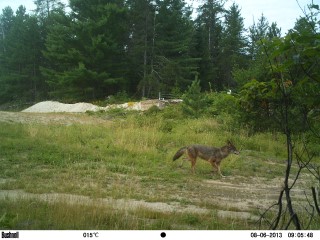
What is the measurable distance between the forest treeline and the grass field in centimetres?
1714

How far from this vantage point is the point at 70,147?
1028 cm

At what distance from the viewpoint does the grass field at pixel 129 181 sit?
434 cm

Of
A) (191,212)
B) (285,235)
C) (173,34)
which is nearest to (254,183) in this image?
(191,212)

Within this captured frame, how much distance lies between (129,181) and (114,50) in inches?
1034

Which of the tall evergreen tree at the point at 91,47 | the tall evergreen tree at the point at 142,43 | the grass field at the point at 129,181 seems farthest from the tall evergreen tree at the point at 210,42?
the grass field at the point at 129,181

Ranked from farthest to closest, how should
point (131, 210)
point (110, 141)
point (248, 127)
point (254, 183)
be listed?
point (248, 127)
point (110, 141)
point (254, 183)
point (131, 210)

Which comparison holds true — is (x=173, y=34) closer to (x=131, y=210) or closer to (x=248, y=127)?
(x=248, y=127)

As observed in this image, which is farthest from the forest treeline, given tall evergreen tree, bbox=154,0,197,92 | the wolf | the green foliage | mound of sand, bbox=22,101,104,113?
the wolf

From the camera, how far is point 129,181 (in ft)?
24.4

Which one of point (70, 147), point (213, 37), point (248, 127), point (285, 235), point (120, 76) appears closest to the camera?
point (285, 235)

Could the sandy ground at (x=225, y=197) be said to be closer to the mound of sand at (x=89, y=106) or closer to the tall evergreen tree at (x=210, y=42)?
the mound of sand at (x=89, y=106)

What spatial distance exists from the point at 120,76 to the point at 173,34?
6246 millimetres

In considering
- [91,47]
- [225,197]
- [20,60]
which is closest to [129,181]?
[225,197]

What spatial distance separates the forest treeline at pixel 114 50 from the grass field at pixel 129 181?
17.1m
